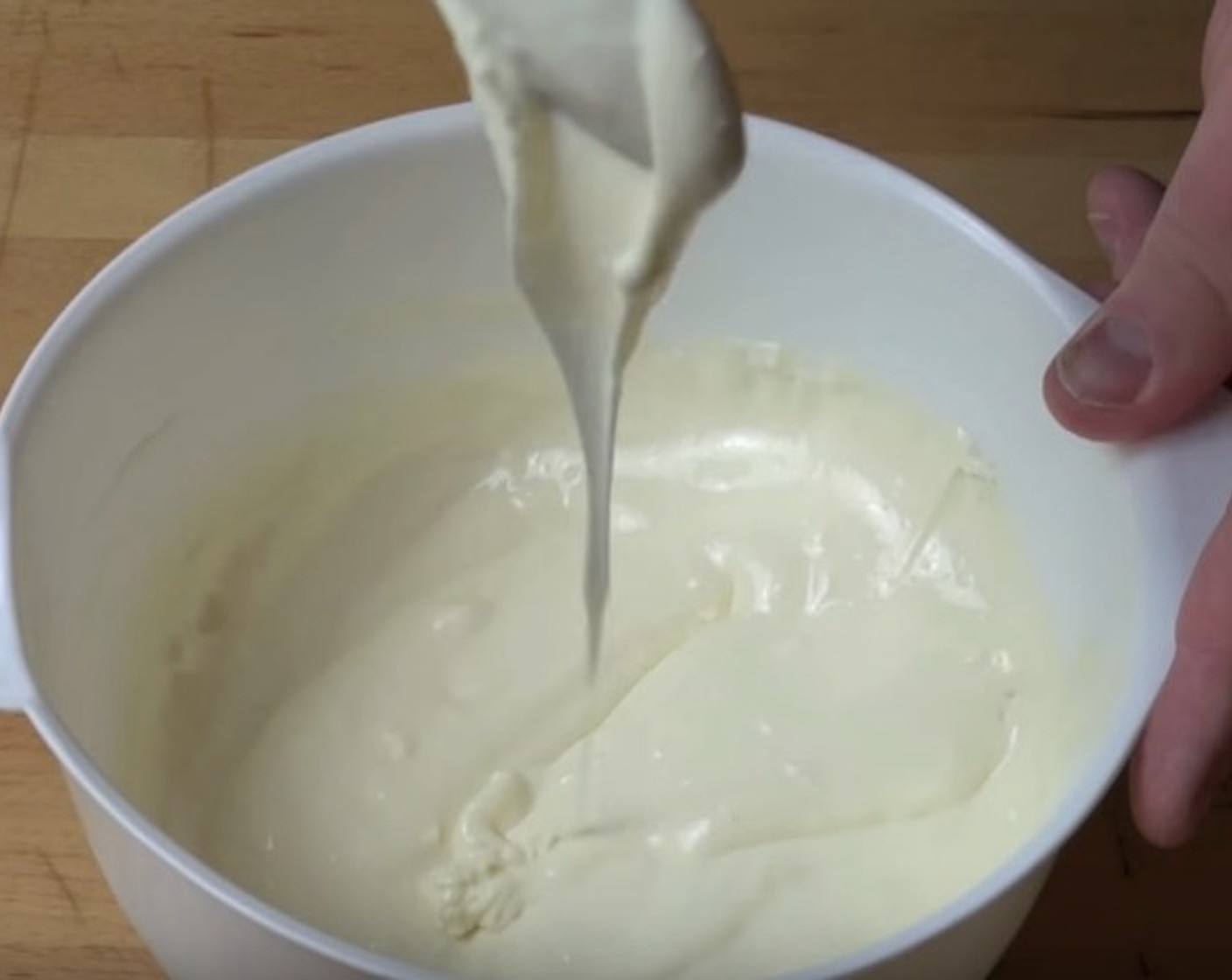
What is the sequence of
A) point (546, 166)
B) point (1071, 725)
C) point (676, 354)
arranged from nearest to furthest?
point (546, 166) → point (1071, 725) → point (676, 354)

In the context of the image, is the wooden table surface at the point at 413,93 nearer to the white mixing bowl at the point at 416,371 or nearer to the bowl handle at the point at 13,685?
the white mixing bowl at the point at 416,371

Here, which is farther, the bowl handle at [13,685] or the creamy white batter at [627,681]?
the creamy white batter at [627,681]

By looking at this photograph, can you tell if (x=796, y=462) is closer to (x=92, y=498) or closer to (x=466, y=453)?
(x=466, y=453)

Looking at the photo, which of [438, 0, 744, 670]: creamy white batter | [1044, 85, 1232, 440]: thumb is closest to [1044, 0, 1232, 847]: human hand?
[1044, 85, 1232, 440]: thumb

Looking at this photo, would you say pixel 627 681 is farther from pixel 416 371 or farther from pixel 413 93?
pixel 413 93

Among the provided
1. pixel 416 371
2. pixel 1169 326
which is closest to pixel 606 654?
pixel 416 371

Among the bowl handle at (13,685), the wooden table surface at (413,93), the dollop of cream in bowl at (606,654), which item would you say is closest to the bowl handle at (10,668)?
the bowl handle at (13,685)

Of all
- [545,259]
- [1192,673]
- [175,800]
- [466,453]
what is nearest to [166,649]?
[175,800]
